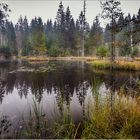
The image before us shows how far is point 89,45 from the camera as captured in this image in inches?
1917

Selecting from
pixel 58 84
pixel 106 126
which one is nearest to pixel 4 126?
pixel 106 126

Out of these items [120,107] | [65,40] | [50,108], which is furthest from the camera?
[65,40]

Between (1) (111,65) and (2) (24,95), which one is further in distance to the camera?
(1) (111,65)

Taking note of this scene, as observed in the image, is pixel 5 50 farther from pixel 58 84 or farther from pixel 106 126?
pixel 106 126

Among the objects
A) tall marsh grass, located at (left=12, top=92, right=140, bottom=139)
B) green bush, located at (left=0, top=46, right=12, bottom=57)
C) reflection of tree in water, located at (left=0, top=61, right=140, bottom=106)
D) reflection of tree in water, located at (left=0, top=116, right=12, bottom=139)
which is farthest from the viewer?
green bush, located at (left=0, top=46, right=12, bottom=57)

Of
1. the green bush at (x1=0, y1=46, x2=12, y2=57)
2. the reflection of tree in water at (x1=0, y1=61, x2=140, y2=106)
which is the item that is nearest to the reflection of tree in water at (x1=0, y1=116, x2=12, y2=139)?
the reflection of tree in water at (x1=0, y1=61, x2=140, y2=106)

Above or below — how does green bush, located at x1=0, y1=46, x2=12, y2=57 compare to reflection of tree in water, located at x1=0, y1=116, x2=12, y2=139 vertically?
above

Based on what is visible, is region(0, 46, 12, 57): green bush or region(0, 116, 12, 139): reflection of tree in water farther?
region(0, 46, 12, 57): green bush

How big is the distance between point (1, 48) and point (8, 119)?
39.2 metres

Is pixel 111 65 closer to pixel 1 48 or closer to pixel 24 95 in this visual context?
pixel 24 95

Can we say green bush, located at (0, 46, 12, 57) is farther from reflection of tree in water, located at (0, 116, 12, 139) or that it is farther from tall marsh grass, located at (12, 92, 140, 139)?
tall marsh grass, located at (12, 92, 140, 139)

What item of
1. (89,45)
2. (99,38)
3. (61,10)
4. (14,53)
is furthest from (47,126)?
(61,10)

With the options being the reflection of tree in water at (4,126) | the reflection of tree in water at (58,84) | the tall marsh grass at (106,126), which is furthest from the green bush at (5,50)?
the tall marsh grass at (106,126)

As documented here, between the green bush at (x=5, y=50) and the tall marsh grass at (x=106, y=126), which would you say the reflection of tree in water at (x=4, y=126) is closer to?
the tall marsh grass at (x=106, y=126)
